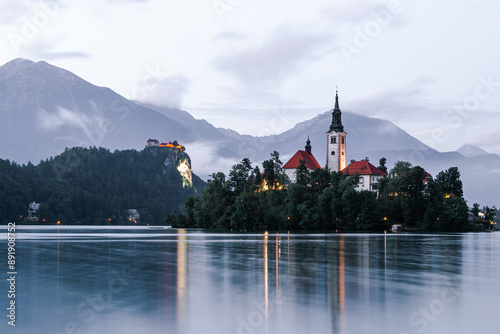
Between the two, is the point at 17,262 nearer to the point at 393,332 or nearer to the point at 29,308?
the point at 29,308

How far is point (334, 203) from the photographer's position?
165000 millimetres

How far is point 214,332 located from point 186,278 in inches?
661

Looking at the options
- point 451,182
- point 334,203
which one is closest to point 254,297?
point 334,203

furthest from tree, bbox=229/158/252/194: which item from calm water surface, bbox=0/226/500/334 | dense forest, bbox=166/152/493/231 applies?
calm water surface, bbox=0/226/500/334

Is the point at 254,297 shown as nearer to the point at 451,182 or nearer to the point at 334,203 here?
the point at 334,203

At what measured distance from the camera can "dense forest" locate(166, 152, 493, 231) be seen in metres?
162

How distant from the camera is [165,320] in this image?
22.2 meters

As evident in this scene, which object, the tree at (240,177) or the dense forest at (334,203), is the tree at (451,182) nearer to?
the dense forest at (334,203)

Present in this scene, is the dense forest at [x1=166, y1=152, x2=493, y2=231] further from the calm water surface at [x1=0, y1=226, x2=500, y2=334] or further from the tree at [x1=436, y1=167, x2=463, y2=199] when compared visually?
the calm water surface at [x1=0, y1=226, x2=500, y2=334]

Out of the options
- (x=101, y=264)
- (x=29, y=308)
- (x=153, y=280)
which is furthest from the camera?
(x=101, y=264)

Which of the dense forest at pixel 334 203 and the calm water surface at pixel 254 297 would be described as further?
the dense forest at pixel 334 203

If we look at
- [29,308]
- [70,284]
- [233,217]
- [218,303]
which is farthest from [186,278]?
[233,217]

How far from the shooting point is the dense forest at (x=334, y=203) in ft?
533

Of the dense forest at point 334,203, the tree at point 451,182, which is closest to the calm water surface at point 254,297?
the dense forest at point 334,203
